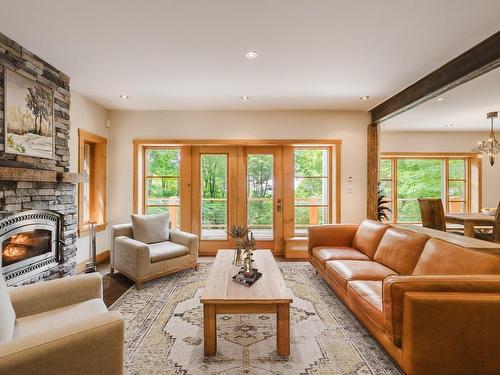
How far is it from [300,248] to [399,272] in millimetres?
2186

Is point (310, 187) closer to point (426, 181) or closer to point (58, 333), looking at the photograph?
point (426, 181)

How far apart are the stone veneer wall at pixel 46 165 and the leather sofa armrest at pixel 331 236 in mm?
3240

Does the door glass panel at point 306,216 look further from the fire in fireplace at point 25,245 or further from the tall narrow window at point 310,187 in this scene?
the fire in fireplace at point 25,245

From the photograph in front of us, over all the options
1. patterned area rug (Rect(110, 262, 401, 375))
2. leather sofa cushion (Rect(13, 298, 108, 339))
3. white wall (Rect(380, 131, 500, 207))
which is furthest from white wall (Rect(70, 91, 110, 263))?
white wall (Rect(380, 131, 500, 207))

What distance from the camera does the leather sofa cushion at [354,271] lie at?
8.13 ft

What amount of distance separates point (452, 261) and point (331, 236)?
1.77 meters

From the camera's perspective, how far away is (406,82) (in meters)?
3.37

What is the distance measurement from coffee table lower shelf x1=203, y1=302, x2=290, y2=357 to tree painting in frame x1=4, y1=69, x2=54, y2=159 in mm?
2511

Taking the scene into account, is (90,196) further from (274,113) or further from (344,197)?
(344,197)

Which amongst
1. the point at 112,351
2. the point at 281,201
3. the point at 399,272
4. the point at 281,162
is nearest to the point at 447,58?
the point at 399,272

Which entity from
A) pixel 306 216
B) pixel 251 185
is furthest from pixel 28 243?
pixel 306 216

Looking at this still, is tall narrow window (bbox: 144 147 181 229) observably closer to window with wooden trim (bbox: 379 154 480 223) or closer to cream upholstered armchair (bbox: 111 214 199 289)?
cream upholstered armchair (bbox: 111 214 199 289)

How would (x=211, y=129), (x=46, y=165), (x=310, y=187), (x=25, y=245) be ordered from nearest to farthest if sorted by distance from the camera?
1. (x=25, y=245)
2. (x=46, y=165)
3. (x=211, y=129)
4. (x=310, y=187)

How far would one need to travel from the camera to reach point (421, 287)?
1581 millimetres
